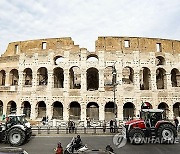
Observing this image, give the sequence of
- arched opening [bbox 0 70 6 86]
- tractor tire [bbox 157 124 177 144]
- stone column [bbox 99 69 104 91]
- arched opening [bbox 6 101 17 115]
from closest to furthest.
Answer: tractor tire [bbox 157 124 177 144]
stone column [bbox 99 69 104 91]
arched opening [bbox 6 101 17 115]
arched opening [bbox 0 70 6 86]

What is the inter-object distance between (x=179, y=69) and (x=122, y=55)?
8.82 meters

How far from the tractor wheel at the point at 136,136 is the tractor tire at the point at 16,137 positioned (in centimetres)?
757

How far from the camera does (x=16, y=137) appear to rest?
14.8 m

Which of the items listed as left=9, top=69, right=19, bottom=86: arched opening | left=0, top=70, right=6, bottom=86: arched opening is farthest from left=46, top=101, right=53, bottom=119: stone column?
left=0, top=70, right=6, bottom=86: arched opening

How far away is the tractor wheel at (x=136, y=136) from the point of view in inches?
570

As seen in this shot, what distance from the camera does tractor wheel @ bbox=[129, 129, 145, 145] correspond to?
1448 centimetres

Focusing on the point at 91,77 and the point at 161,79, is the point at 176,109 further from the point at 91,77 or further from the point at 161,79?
the point at 91,77

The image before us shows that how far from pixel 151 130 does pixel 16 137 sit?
957 centimetres

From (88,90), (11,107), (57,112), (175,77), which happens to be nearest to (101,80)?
(88,90)

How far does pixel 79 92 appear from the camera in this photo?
96.3ft

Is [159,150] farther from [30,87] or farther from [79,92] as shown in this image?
[30,87]

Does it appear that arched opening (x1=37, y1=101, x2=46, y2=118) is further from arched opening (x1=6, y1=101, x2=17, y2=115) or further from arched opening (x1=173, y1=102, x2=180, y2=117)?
arched opening (x1=173, y1=102, x2=180, y2=117)

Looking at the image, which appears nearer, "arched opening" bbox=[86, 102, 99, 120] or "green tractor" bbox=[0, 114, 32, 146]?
"green tractor" bbox=[0, 114, 32, 146]

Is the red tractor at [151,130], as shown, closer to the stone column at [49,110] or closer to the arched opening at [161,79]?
the stone column at [49,110]
